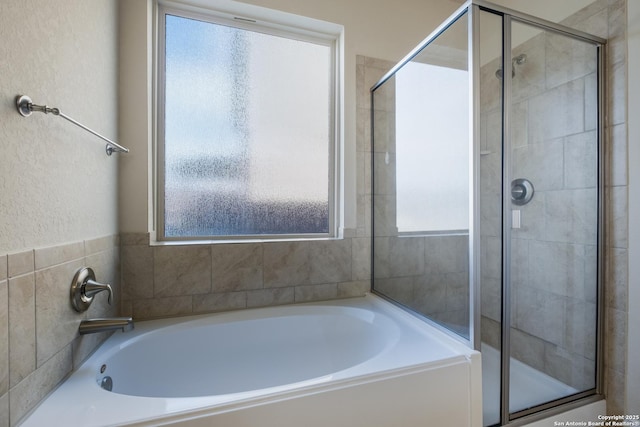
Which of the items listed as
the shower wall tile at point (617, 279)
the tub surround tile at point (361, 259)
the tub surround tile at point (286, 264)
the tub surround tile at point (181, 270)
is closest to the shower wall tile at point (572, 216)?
the shower wall tile at point (617, 279)

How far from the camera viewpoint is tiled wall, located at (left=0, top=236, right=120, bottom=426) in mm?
733

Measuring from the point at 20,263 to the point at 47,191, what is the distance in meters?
0.25

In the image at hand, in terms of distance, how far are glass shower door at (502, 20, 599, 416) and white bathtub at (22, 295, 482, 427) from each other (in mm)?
675

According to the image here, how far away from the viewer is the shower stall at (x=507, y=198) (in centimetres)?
122

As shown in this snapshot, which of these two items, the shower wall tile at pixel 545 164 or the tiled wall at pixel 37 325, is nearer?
the tiled wall at pixel 37 325

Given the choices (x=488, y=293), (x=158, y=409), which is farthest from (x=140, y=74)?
(x=488, y=293)

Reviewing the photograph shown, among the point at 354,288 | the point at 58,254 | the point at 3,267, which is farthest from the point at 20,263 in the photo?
the point at 354,288

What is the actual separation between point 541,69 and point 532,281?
1103 millimetres

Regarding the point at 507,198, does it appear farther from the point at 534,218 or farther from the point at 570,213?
the point at 570,213

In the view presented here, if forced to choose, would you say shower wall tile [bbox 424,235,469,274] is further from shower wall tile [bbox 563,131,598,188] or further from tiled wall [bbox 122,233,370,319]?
shower wall tile [bbox 563,131,598,188]

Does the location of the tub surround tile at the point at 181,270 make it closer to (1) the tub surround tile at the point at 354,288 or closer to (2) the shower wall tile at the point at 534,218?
(1) the tub surround tile at the point at 354,288

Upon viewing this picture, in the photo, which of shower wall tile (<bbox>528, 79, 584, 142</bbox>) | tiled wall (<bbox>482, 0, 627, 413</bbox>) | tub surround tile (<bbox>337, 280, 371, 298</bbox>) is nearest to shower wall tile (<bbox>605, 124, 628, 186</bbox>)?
tiled wall (<bbox>482, 0, 627, 413</bbox>)

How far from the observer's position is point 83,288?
3.54 ft

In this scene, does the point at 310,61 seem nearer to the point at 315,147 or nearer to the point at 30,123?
the point at 315,147
